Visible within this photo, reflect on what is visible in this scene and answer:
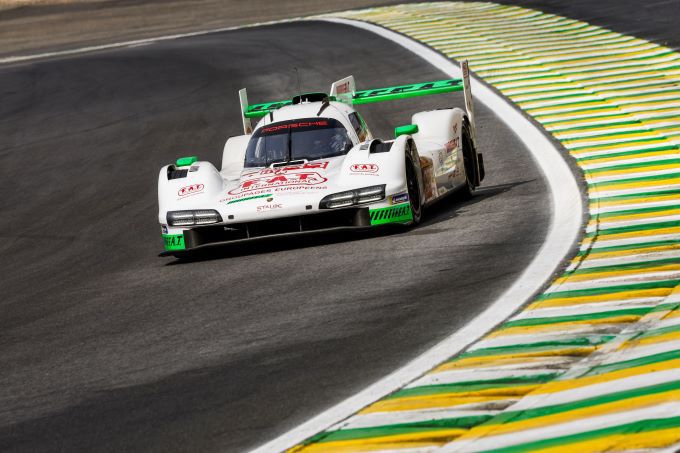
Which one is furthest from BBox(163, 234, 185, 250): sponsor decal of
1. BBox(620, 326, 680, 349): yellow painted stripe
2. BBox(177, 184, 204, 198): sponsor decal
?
BBox(620, 326, 680, 349): yellow painted stripe

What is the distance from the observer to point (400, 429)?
5.98 meters

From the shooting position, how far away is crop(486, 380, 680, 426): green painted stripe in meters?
5.92

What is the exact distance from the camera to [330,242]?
1212 cm

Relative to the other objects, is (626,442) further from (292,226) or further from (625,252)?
→ (292,226)

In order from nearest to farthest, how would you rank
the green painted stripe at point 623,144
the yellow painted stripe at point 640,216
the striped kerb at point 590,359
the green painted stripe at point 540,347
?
the striped kerb at point 590,359 → the green painted stripe at point 540,347 → the yellow painted stripe at point 640,216 → the green painted stripe at point 623,144

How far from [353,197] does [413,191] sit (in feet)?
2.89

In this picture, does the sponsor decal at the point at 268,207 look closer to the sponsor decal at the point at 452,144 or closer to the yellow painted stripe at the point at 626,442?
the sponsor decal at the point at 452,144

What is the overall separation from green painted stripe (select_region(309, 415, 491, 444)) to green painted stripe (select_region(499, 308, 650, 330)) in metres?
1.83

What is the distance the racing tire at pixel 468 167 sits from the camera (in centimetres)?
1444

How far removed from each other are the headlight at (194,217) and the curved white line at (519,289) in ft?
10.2

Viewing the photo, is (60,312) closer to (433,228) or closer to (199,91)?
(433,228)

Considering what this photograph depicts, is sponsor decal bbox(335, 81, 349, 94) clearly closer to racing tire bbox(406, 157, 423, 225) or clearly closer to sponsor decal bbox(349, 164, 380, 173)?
racing tire bbox(406, 157, 423, 225)

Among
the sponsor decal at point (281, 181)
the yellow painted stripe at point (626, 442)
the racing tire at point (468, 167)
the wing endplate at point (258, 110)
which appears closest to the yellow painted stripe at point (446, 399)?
the yellow painted stripe at point (626, 442)

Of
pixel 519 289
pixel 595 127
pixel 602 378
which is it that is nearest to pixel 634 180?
pixel 595 127
